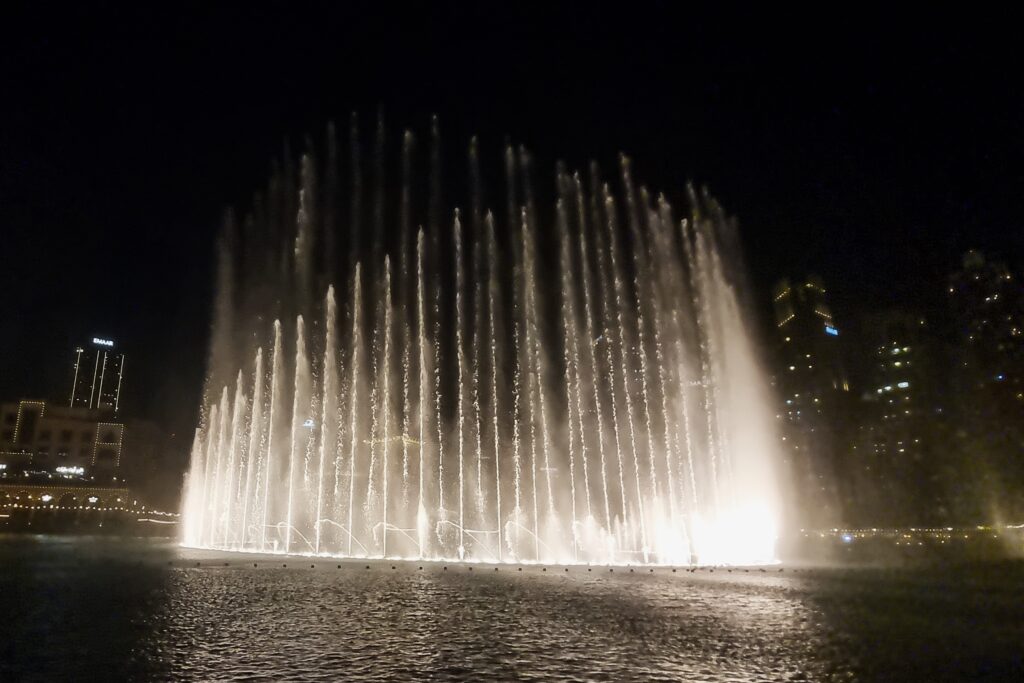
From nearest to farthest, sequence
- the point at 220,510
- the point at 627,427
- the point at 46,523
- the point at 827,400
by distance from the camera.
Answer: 1. the point at 220,510
2. the point at 627,427
3. the point at 46,523
4. the point at 827,400

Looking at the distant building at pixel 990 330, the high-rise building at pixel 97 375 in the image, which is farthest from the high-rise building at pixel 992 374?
the high-rise building at pixel 97 375

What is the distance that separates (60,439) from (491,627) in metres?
112

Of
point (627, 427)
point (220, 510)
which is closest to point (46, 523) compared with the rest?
point (220, 510)

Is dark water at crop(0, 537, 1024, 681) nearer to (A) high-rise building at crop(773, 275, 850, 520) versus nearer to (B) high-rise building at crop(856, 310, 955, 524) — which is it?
(B) high-rise building at crop(856, 310, 955, 524)

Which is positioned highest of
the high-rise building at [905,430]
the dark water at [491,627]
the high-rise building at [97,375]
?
the high-rise building at [97,375]

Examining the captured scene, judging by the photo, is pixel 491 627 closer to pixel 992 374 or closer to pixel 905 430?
pixel 992 374

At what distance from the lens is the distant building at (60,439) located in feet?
317

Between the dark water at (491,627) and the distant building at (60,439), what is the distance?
94.8 meters

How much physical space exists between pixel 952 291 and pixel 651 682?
72.6 m

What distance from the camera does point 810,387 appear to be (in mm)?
100000

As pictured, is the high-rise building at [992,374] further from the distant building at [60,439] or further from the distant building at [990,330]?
the distant building at [60,439]

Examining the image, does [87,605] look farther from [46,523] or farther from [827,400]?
[827,400]

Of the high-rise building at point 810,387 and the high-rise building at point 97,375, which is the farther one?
the high-rise building at point 97,375

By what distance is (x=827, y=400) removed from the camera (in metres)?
90.7
